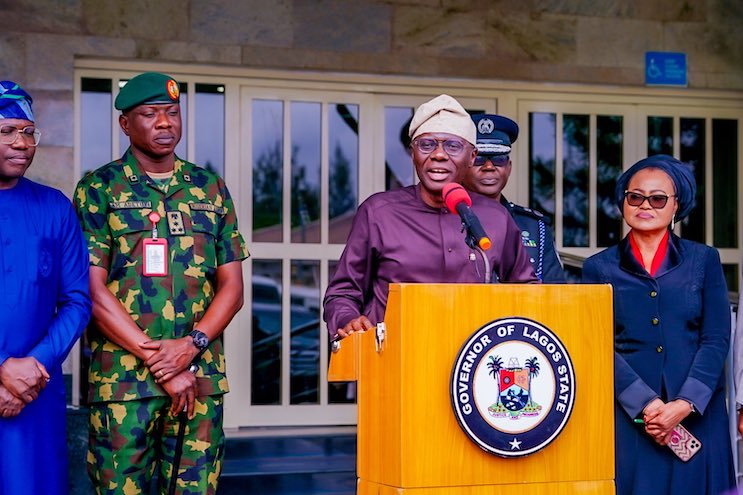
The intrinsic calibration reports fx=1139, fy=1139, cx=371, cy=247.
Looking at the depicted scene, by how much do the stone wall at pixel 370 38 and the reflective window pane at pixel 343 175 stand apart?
0.37 metres

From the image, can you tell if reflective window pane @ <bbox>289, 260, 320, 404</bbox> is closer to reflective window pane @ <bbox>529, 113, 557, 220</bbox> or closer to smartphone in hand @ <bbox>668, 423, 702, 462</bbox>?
reflective window pane @ <bbox>529, 113, 557, 220</bbox>

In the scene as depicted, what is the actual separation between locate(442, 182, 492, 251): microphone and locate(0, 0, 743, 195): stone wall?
3.40m

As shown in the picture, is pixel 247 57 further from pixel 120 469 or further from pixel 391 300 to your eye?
pixel 391 300

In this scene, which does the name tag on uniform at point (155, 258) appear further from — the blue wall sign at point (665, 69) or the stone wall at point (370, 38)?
the blue wall sign at point (665, 69)

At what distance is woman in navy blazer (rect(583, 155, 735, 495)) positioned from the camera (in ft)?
12.1

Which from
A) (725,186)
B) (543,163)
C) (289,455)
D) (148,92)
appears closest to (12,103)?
(148,92)

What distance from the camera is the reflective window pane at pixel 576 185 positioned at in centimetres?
674

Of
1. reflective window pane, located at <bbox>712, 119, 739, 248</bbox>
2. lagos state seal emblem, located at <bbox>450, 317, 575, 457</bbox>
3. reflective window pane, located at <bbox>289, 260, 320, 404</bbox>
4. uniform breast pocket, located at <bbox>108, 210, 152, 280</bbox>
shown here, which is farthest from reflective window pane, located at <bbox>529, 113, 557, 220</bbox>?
lagos state seal emblem, located at <bbox>450, 317, 575, 457</bbox>

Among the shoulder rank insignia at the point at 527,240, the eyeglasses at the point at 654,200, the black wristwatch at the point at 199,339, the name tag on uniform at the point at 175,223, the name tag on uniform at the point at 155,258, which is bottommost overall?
the black wristwatch at the point at 199,339

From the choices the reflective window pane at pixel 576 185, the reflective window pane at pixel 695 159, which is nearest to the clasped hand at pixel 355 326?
the reflective window pane at pixel 576 185

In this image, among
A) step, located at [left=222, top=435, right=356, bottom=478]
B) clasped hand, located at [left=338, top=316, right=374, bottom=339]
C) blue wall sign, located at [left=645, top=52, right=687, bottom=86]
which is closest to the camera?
clasped hand, located at [left=338, top=316, right=374, bottom=339]

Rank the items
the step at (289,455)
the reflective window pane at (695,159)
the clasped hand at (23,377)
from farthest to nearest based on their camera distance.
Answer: the reflective window pane at (695,159), the step at (289,455), the clasped hand at (23,377)

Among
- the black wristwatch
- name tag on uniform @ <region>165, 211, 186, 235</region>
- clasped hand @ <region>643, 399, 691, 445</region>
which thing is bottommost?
clasped hand @ <region>643, 399, 691, 445</region>

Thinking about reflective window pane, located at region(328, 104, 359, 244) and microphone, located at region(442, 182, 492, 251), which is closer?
microphone, located at region(442, 182, 492, 251)
